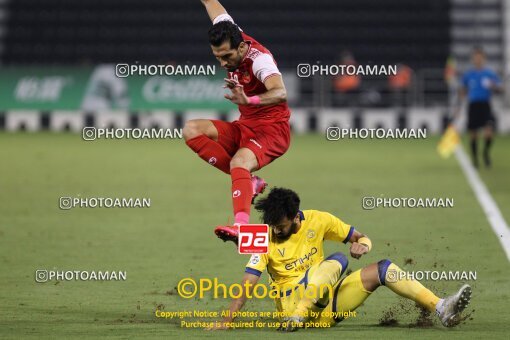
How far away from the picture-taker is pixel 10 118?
3119cm

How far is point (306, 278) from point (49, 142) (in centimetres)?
1985

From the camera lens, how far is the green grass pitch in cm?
901

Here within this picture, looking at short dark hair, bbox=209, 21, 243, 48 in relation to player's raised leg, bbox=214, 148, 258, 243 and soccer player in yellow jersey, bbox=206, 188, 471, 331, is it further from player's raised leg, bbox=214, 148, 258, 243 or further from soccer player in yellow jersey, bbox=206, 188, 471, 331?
soccer player in yellow jersey, bbox=206, 188, 471, 331

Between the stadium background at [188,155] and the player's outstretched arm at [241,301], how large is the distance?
5.9 inches

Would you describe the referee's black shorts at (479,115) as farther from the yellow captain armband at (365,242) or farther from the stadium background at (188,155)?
the yellow captain armband at (365,242)

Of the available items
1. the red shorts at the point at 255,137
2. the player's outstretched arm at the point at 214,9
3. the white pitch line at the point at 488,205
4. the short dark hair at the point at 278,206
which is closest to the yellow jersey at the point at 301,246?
the short dark hair at the point at 278,206

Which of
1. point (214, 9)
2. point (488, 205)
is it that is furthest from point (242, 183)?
point (488, 205)

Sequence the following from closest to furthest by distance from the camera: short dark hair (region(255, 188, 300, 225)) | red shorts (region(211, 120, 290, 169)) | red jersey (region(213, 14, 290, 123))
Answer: short dark hair (region(255, 188, 300, 225)) → red jersey (region(213, 14, 290, 123)) → red shorts (region(211, 120, 290, 169))

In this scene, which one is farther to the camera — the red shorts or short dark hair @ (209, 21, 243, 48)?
the red shorts

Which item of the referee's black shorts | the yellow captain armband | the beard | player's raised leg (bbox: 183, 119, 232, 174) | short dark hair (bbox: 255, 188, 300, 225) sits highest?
the referee's black shorts

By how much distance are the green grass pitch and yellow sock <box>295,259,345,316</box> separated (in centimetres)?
18

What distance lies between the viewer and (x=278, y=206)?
8.23 m

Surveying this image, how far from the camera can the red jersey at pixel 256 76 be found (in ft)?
30.3

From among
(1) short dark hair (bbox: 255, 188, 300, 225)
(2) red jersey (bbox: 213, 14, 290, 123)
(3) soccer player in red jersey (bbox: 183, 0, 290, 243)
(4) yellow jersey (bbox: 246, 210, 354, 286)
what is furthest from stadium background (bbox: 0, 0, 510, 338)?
(2) red jersey (bbox: 213, 14, 290, 123)
